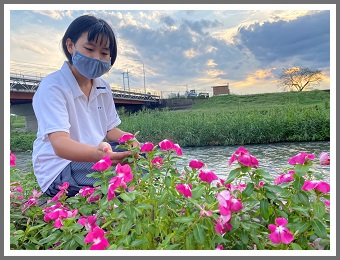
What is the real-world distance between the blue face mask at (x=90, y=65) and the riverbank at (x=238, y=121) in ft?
2.85

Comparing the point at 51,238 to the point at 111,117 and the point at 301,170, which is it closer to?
the point at 301,170

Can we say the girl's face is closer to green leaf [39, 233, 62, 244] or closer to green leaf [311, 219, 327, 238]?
green leaf [39, 233, 62, 244]

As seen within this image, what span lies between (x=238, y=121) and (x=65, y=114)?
1.41 meters

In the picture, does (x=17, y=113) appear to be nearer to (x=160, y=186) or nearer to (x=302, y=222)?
(x=160, y=186)

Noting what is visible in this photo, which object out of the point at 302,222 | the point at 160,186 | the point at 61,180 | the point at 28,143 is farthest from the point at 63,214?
the point at 28,143

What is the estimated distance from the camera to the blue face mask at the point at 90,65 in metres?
1.22

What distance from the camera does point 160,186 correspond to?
944 millimetres

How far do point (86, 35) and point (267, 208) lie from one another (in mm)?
851

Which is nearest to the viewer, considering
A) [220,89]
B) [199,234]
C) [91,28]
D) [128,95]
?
[199,234]

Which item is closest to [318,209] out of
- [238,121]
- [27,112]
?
[27,112]

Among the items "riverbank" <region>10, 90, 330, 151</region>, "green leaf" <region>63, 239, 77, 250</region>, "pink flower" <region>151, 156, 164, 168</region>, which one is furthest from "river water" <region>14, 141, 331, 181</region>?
"green leaf" <region>63, 239, 77, 250</region>

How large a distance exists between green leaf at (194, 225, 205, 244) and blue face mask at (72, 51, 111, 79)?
0.73m

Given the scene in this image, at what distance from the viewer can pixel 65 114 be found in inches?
48.1

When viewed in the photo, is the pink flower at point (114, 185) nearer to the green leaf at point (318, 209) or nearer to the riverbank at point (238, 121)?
the green leaf at point (318, 209)
